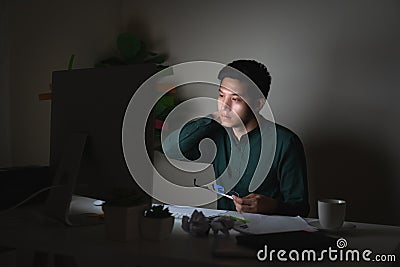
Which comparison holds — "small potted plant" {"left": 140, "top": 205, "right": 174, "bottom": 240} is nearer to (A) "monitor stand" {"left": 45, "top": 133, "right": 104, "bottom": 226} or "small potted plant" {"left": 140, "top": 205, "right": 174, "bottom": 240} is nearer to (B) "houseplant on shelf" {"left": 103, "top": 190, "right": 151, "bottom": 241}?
(B) "houseplant on shelf" {"left": 103, "top": 190, "right": 151, "bottom": 241}

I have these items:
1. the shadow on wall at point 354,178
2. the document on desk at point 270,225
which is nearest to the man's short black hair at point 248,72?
the shadow on wall at point 354,178

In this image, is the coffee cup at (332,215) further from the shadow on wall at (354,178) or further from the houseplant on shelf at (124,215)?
the shadow on wall at (354,178)

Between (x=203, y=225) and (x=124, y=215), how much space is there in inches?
8.0

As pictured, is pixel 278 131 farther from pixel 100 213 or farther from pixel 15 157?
pixel 15 157

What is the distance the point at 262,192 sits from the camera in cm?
190

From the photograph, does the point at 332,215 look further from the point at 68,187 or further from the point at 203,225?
the point at 68,187

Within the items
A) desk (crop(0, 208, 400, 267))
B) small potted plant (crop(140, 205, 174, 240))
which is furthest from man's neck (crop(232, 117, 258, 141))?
small potted plant (crop(140, 205, 174, 240))

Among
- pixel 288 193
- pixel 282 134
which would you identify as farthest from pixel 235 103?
pixel 288 193

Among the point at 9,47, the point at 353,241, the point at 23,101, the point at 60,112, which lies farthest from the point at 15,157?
the point at 353,241

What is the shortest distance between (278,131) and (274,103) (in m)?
0.47

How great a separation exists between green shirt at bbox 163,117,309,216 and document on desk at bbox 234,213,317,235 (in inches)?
8.9

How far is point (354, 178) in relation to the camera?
7.32 feet

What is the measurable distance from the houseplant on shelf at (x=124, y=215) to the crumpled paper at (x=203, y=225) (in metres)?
0.13

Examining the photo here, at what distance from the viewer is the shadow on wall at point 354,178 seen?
2168 mm
